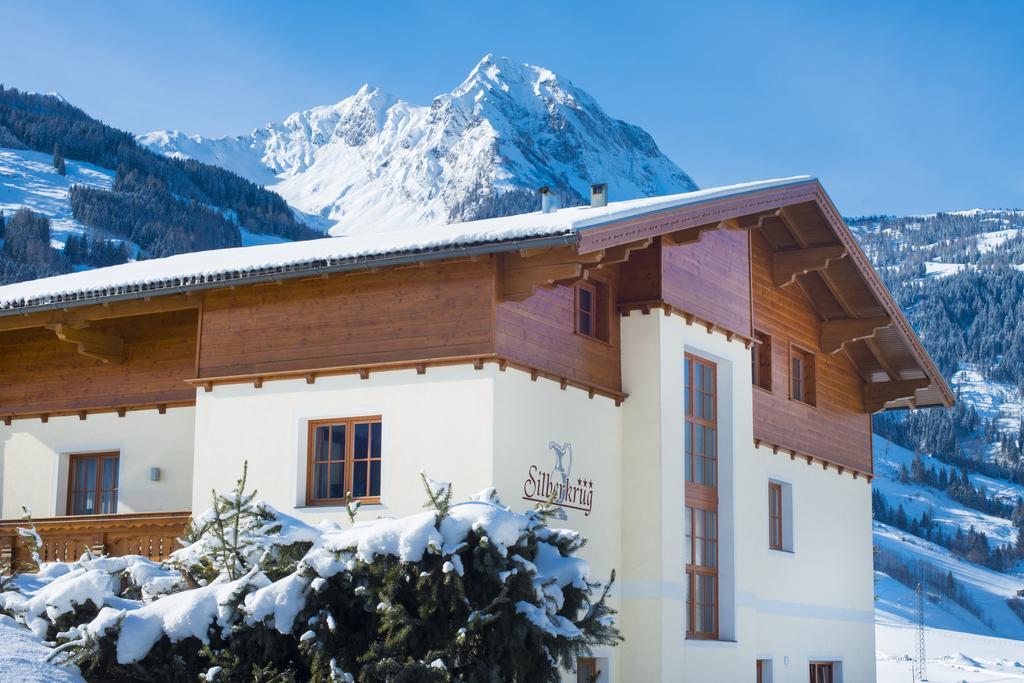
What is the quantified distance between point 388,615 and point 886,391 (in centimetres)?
1694

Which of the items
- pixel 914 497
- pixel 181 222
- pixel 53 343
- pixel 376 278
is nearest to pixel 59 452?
pixel 53 343

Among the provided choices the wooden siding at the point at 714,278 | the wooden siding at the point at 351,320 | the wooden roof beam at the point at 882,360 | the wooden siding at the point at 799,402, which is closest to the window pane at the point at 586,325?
the wooden siding at the point at 714,278

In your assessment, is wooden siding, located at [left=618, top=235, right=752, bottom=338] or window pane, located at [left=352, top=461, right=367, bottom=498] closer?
window pane, located at [left=352, top=461, right=367, bottom=498]

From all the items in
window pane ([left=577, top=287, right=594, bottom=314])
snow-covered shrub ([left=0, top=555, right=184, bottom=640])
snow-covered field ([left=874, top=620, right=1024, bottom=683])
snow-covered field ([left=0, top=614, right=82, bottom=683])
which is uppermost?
window pane ([left=577, top=287, right=594, bottom=314])

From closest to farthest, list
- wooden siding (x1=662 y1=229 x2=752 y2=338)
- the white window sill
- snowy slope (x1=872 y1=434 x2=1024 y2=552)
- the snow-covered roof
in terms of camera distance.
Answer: the snow-covered roof < the white window sill < wooden siding (x1=662 y1=229 x2=752 y2=338) < snowy slope (x1=872 y1=434 x2=1024 y2=552)

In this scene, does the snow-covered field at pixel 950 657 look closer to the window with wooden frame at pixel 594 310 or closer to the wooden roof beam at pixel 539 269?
the window with wooden frame at pixel 594 310

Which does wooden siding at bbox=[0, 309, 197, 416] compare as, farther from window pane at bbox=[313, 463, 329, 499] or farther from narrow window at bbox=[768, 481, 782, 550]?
narrow window at bbox=[768, 481, 782, 550]

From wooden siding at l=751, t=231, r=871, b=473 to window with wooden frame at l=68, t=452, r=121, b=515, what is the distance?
31.3ft

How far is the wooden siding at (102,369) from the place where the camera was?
19172 millimetres

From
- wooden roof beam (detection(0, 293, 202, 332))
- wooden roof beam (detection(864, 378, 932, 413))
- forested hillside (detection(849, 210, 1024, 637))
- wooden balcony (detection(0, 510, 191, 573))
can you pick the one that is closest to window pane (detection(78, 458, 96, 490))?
wooden balcony (detection(0, 510, 191, 573))

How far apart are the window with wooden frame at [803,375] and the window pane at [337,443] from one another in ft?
32.1

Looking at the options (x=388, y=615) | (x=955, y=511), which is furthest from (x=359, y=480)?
(x=955, y=511)

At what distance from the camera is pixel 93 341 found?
19172mm

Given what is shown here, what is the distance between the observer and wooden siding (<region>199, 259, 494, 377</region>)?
15828 mm
